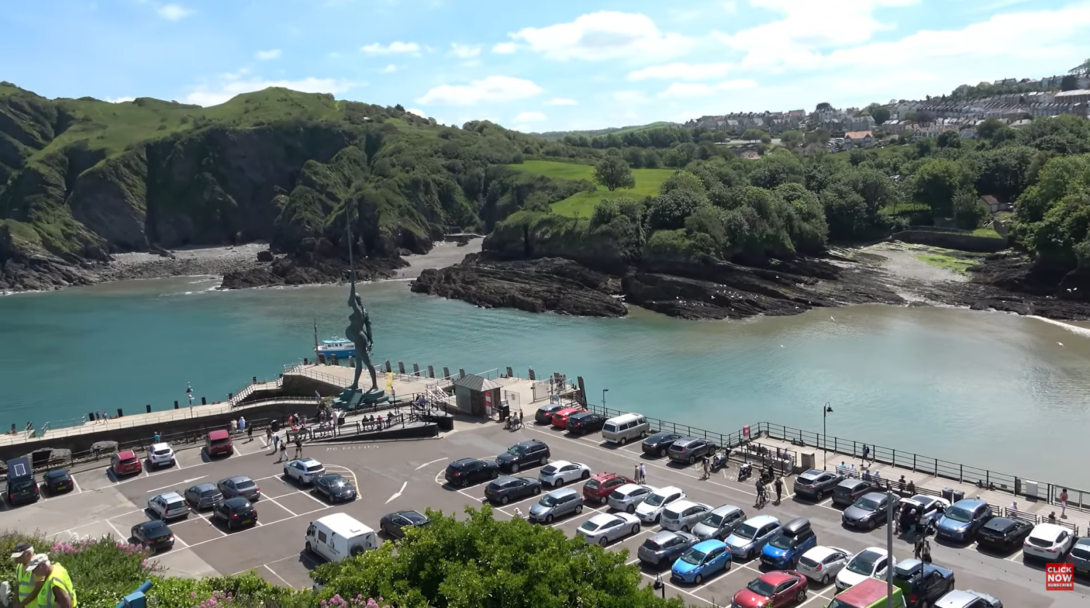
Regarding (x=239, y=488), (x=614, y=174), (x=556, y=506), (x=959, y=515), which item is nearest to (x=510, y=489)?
(x=556, y=506)

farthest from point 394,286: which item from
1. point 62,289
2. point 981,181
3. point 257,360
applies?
point 981,181

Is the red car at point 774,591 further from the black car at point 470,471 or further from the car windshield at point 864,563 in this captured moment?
the black car at point 470,471

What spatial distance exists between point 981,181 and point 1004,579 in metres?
98.1

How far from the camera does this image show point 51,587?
9.52 meters

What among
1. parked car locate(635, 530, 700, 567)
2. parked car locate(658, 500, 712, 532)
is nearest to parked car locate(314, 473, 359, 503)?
parked car locate(635, 530, 700, 567)

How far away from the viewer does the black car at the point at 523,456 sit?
3141cm

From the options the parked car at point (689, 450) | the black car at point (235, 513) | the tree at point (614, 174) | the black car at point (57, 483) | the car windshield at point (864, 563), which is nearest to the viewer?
the car windshield at point (864, 563)

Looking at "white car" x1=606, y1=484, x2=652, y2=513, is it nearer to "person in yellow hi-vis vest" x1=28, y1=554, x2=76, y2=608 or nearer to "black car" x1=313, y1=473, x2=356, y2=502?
"black car" x1=313, y1=473, x2=356, y2=502

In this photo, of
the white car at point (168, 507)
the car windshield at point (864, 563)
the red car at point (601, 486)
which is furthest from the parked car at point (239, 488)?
the car windshield at point (864, 563)

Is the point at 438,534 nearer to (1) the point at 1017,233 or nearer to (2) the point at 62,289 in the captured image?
(1) the point at 1017,233

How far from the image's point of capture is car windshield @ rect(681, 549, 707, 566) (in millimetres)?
22109

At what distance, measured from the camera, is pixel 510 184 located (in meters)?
137

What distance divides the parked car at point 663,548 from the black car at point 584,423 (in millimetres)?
12437

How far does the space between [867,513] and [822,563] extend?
463 centimetres
